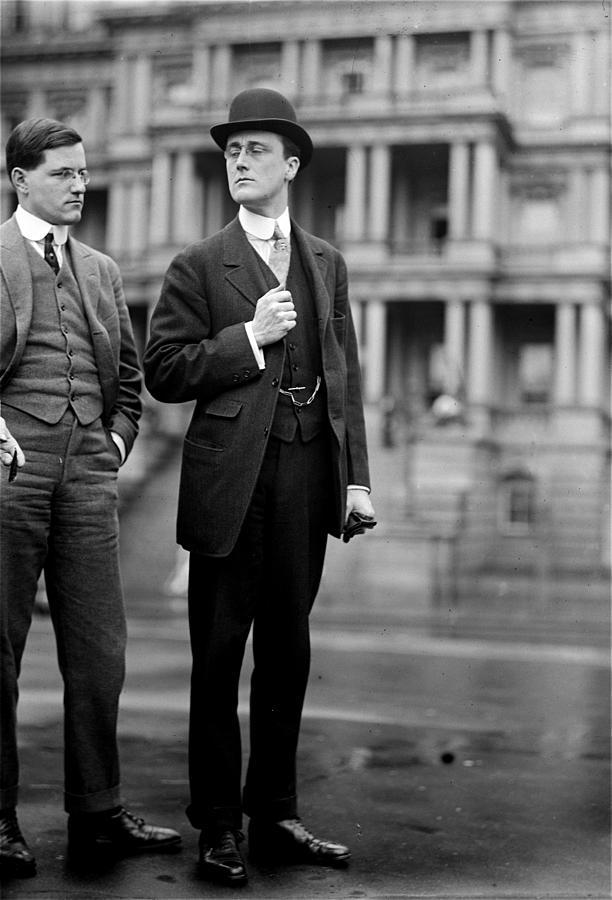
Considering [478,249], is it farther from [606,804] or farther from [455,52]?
[606,804]

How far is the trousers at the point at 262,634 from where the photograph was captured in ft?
15.0

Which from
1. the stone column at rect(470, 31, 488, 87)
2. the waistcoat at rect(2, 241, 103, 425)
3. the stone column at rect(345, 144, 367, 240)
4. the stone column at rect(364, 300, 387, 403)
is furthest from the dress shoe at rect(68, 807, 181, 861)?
the stone column at rect(345, 144, 367, 240)

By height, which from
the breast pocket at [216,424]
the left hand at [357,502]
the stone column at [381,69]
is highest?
the stone column at [381,69]

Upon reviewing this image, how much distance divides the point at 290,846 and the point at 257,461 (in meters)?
1.27

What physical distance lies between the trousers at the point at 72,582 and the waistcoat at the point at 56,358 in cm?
5

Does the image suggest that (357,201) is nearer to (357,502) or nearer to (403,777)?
(403,777)

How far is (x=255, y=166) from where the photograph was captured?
15.2ft

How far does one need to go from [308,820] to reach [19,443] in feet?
5.86

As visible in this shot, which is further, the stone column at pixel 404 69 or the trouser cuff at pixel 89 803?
the stone column at pixel 404 69

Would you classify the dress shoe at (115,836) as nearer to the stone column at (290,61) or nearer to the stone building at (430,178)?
the stone building at (430,178)

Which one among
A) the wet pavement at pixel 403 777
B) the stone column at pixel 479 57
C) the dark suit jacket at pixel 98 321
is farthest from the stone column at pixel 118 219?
the dark suit jacket at pixel 98 321

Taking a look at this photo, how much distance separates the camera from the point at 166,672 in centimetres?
1134

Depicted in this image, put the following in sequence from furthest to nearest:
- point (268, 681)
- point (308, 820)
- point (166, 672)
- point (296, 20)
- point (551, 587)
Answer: point (296, 20)
point (551, 587)
point (166, 672)
point (308, 820)
point (268, 681)

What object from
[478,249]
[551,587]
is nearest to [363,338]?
[478,249]
